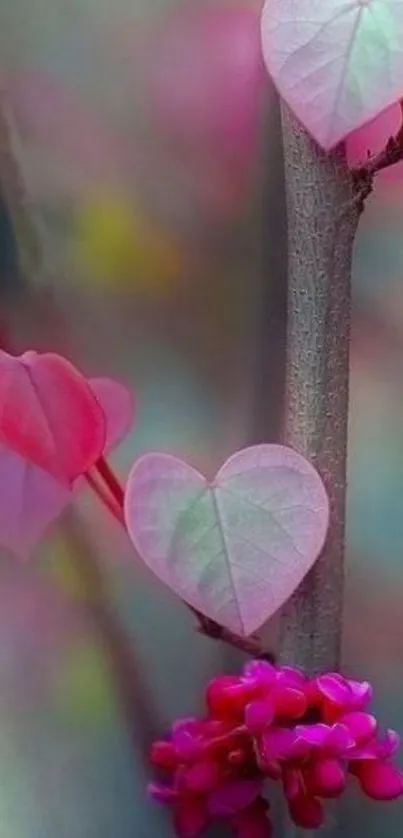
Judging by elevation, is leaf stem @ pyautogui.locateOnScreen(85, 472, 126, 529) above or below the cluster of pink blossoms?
above

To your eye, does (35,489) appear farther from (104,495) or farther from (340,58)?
(340,58)

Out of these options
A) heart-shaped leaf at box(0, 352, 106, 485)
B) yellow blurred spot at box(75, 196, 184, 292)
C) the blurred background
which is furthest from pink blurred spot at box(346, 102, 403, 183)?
heart-shaped leaf at box(0, 352, 106, 485)

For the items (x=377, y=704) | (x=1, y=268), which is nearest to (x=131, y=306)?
(x=1, y=268)


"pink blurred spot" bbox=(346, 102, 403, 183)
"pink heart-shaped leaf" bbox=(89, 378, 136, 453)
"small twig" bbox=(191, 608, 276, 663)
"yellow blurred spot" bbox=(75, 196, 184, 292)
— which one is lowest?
"small twig" bbox=(191, 608, 276, 663)

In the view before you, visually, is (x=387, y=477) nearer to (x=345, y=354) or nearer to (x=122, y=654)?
(x=345, y=354)

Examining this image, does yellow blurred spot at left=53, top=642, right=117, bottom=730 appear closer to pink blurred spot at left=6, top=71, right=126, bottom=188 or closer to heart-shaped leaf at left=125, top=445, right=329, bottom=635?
heart-shaped leaf at left=125, top=445, right=329, bottom=635

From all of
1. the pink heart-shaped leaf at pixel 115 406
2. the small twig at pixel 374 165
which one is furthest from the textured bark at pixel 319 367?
the pink heart-shaped leaf at pixel 115 406
